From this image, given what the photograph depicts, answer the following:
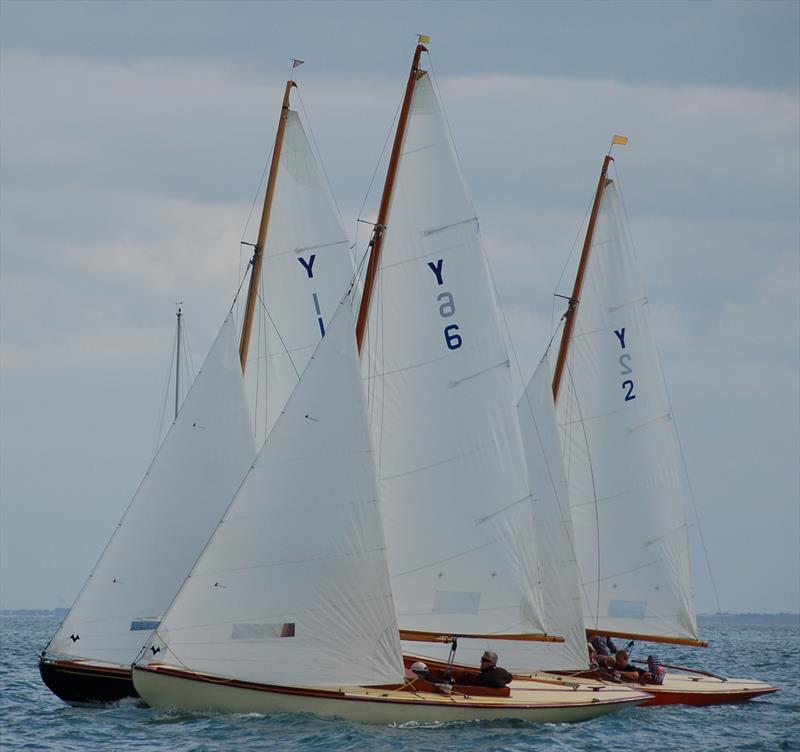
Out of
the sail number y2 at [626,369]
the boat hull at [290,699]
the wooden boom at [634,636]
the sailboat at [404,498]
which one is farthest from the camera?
the sail number y2 at [626,369]

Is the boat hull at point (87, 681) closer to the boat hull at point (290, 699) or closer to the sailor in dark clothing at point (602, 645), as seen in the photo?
the boat hull at point (290, 699)

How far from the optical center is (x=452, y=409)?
30406mm

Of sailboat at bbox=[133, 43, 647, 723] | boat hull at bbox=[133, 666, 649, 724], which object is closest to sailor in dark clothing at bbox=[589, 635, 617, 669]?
sailboat at bbox=[133, 43, 647, 723]

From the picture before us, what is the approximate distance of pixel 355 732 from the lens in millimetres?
25688

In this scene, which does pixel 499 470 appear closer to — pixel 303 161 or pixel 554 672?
pixel 554 672

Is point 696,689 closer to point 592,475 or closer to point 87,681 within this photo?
point 592,475

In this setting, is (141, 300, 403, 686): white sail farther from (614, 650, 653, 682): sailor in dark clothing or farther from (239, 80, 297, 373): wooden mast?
(614, 650, 653, 682): sailor in dark clothing

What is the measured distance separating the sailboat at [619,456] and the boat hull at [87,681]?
45.8 feet

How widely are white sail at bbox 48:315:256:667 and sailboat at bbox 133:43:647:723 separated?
3.08 meters

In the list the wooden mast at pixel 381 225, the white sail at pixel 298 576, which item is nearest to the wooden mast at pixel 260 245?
the wooden mast at pixel 381 225

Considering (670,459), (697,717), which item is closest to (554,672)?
(697,717)

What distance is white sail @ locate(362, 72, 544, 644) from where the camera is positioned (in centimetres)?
3008

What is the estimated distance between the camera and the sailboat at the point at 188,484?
29.7m

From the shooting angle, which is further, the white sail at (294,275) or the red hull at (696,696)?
the red hull at (696,696)
